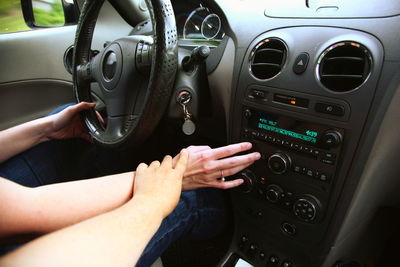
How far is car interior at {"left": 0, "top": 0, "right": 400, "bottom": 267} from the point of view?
2.11 feet

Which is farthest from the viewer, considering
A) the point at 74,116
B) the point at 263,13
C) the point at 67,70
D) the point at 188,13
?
the point at 67,70

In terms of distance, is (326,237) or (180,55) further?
(180,55)

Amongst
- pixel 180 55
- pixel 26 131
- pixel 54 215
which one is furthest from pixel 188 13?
pixel 54 215

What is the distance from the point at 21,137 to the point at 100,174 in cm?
28

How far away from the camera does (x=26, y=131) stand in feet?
3.01

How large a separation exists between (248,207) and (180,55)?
1.59ft

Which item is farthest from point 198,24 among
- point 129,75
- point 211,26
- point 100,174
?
point 100,174

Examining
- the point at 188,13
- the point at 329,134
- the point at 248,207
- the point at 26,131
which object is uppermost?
the point at 188,13

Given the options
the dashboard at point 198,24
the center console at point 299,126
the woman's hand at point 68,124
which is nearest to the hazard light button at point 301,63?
the center console at point 299,126

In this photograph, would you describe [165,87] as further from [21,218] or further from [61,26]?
[61,26]

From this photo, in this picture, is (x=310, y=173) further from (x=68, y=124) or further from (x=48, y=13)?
(x=48, y=13)

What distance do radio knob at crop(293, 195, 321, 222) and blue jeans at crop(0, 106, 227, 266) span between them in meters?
0.26

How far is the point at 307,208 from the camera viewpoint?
759mm

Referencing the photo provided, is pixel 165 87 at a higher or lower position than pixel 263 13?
lower
